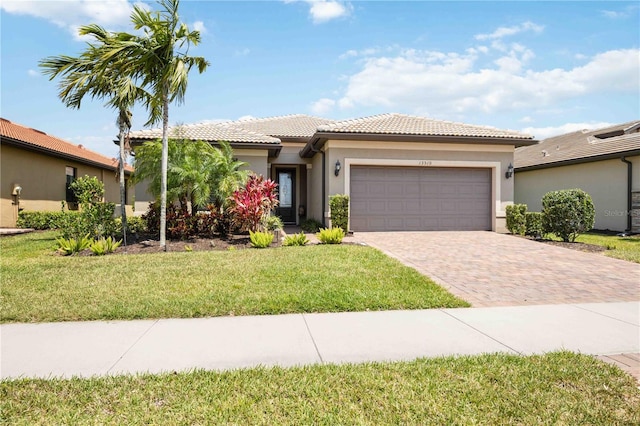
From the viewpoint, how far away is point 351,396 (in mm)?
2926

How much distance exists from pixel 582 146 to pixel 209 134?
18.7 metres

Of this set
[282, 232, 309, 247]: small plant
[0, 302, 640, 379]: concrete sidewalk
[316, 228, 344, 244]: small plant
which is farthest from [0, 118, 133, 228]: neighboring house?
[0, 302, 640, 379]: concrete sidewalk

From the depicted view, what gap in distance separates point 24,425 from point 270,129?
735 inches

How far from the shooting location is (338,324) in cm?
477

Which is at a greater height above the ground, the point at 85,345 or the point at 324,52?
the point at 324,52

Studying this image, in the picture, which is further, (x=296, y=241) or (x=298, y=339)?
(x=296, y=241)

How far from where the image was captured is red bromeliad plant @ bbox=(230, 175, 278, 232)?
11586mm

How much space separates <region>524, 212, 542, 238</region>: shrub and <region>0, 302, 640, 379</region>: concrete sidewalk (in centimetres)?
855

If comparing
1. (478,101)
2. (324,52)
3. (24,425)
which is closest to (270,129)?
(324,52)

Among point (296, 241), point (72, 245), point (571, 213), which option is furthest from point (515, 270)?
point (72, 245)

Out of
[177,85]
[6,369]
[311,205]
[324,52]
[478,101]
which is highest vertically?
[478,101]

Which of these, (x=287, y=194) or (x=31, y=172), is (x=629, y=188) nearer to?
(x=287, y=194)

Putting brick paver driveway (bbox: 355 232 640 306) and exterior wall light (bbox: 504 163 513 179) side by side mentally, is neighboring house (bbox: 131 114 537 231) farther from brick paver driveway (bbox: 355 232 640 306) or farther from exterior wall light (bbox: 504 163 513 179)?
brick paver driveway (bbox: 355 232 640 306)

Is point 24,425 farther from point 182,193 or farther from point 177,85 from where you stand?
point 182,193
